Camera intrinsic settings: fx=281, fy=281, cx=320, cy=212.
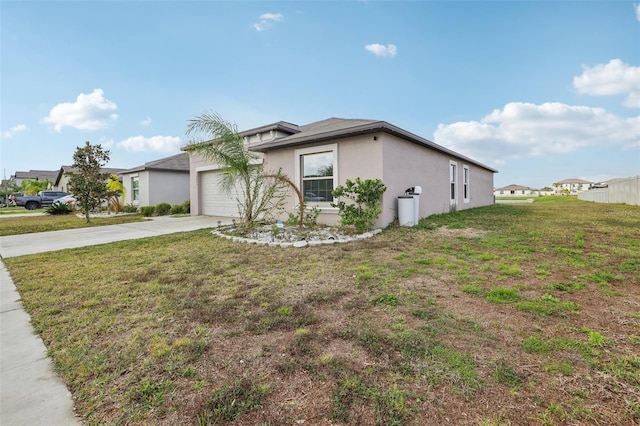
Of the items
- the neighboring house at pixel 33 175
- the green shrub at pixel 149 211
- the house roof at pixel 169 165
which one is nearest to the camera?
the green shrub at pixel 149 211

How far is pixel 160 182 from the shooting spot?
1727 cm

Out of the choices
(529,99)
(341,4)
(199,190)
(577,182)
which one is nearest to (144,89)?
(199,190)

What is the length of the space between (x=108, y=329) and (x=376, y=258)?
13.2 ft

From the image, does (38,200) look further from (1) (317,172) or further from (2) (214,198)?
(1) (317,172)

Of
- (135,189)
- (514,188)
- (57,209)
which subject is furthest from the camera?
(514,188)

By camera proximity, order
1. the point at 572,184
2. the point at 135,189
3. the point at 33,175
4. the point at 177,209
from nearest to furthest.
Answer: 1. the point at 177,209
2. the point at 135,189
3. the point at 33,175
4. the point at 572,184

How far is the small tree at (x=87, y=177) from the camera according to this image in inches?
479

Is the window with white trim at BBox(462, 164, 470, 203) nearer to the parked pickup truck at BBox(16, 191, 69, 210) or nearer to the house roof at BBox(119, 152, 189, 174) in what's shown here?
the house roof at BBox(119, 152, 189, 174)

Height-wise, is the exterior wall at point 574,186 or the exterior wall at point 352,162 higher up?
the exterior wall at point 574,186

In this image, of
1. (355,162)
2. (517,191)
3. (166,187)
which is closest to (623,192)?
(355,162)

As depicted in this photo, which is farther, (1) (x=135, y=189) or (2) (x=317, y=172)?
(1) (x=135, y=189)

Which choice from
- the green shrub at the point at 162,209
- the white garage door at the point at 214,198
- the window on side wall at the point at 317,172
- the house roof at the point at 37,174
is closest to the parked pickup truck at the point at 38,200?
the green shrub at the point at 162,209

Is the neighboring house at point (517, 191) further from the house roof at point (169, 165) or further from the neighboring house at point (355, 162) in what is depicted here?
the house roof at point (169, 165)

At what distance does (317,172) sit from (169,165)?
12636 millimetres
